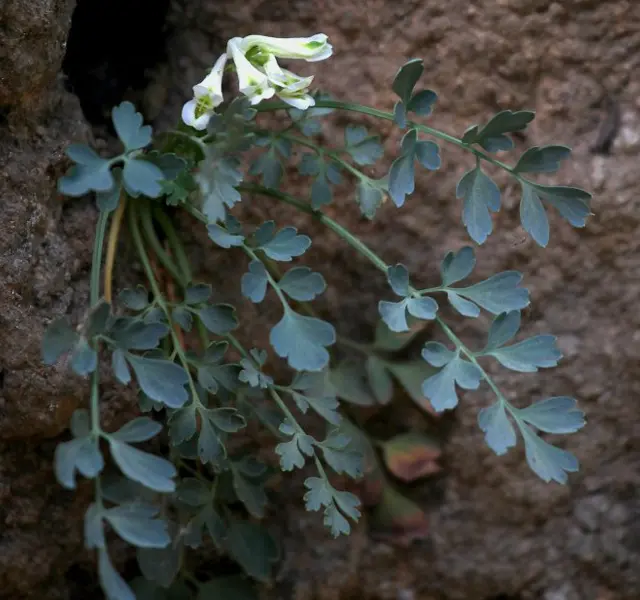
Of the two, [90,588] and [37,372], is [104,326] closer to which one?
[37,372]

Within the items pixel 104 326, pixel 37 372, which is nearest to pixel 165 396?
pixel 104 326

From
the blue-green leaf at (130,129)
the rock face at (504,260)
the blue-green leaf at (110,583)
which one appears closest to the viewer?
the blue-green leaf at (110,583)

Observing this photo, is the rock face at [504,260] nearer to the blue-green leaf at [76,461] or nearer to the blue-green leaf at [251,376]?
the blue-green leaf at [251,376]

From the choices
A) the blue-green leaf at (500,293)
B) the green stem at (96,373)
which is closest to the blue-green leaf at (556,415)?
the blue-green leaf at (500,293)

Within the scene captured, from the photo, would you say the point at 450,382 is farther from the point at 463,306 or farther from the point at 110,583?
the point at 110,583

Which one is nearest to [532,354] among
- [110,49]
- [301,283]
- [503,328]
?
[503,328]
